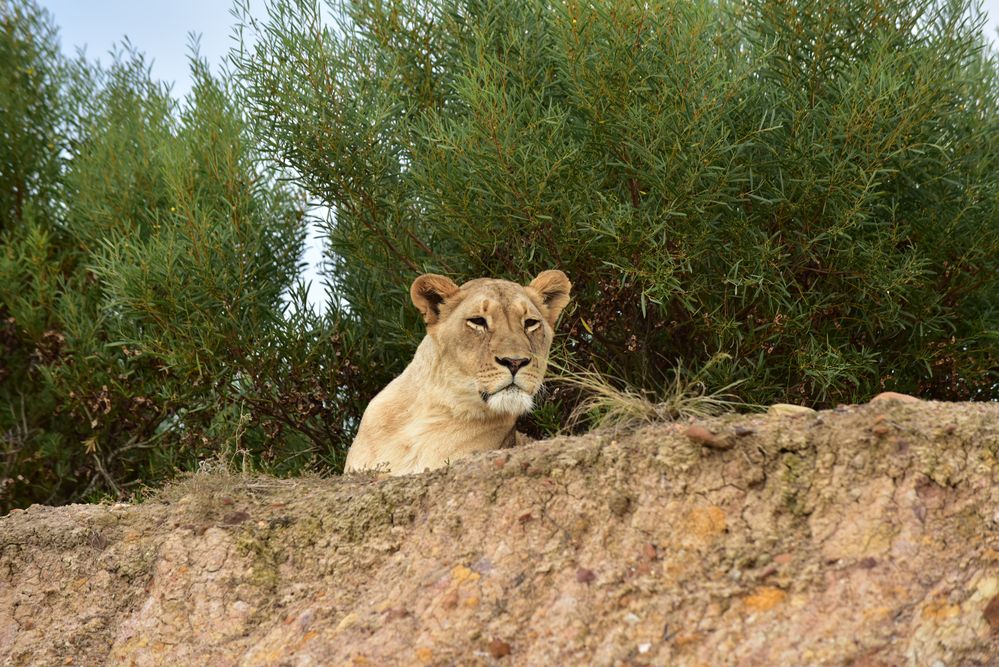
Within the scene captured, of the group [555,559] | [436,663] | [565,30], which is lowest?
[436,663]

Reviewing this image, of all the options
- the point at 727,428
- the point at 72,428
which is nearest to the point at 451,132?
the point at 727,428

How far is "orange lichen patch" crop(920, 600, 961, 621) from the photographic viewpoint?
4793 millimetres

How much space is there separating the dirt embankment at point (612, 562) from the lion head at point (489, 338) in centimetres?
120

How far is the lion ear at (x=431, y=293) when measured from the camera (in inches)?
315

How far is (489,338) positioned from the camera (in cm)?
767

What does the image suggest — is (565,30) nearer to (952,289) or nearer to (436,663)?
(952,289)

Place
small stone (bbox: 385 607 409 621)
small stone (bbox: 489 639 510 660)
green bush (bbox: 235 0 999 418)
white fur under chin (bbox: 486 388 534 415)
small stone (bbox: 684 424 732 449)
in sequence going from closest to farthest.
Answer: small stone (bbox: 489 639 510 660)
small stone (bbox: 385 607 409 621)
small stone (bbox: 684 424 732 449)
white fur under chin (bbox: 486 388 534 415)
green bush (bbox: 235 0 999 418)

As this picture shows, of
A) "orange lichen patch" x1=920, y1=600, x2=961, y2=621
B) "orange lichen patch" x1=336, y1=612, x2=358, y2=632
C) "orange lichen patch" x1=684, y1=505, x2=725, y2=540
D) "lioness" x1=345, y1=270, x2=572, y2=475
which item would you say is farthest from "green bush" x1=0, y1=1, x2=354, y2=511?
"orange lichen patch" x1=920, y1=600, x2=961, y2=621

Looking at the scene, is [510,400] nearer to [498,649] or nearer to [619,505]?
[619,505]

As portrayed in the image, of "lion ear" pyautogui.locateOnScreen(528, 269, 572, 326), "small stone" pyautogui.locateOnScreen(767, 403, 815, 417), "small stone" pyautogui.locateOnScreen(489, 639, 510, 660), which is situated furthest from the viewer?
"lion ear" pyautogui.locateOnScreen(528, 269, 572, 326)

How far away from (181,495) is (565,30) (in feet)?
15.3

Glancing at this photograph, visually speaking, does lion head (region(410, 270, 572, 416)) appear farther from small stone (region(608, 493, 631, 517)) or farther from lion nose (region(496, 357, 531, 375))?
small stone (region(608, 493, 631, 517))

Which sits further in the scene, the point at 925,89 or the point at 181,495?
the point at 925,89

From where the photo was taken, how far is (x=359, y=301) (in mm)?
11586
